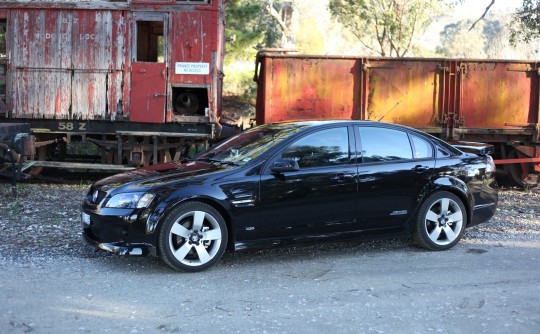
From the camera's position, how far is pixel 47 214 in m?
8.53

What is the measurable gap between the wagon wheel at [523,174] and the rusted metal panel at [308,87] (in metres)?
3.31

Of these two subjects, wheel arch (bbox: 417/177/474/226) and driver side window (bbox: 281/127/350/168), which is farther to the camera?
wheel arch (bbox: 417/177/474/226)

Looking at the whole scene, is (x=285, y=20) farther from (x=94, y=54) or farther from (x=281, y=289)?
(x=281, y=289)

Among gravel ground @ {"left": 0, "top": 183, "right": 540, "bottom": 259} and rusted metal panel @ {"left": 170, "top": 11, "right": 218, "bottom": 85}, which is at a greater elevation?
rusted metal panel @ {"left": 170, "top": 11, "right": 218, "bottom": 85}

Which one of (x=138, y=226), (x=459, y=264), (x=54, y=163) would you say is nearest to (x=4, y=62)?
(x=54, y=163)

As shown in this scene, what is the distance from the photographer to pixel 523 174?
11.8 metres

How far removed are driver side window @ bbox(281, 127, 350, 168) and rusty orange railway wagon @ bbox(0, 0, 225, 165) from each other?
5.20m

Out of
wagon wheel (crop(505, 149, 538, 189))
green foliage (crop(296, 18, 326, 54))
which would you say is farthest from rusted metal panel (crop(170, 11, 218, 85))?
green foliage (crop(296, 18, 326, 54))

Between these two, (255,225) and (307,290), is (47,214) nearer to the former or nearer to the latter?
(255,225)

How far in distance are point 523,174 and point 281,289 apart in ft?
26.8

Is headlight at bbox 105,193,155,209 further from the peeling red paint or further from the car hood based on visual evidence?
the peeling red paint

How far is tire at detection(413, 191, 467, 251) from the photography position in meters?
6.63

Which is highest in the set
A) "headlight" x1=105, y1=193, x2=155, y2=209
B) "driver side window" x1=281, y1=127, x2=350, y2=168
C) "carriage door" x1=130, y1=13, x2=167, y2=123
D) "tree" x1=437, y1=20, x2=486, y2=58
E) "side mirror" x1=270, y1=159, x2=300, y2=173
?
"tree" x1=437, y1=20, x2=486, y2=58

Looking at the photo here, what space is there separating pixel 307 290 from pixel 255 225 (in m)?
0.89
